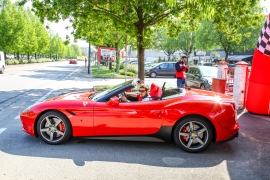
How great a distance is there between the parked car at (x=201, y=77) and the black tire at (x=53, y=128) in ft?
28.4

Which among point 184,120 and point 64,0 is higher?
point 64,0

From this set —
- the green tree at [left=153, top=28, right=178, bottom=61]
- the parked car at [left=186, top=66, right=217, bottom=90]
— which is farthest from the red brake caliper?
the green tree at [left=153, top=28, right=178, bottom=61]

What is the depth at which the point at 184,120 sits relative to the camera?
439cm

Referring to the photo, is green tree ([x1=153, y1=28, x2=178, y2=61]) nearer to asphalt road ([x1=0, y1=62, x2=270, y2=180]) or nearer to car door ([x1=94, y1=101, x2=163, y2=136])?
asphalt road ([x1=0, y1=62, x2=270, y2=180])

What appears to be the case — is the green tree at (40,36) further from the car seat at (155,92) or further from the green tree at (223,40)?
the car seat at (155,92)

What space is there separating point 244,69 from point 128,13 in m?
4.78

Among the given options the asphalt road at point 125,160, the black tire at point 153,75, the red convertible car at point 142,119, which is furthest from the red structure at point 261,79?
the black tire at point 153,75

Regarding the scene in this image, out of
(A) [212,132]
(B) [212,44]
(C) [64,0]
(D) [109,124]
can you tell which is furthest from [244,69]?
(B) [212,44]

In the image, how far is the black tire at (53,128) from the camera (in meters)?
4.62

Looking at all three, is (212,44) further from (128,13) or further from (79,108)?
(79,108)

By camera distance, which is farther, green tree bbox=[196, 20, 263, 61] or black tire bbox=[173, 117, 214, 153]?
green tree bbox=[196, 20, 263, 61]

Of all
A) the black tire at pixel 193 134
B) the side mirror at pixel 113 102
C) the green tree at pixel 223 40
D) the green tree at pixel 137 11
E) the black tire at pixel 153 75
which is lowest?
the black tire at pixel 153 75

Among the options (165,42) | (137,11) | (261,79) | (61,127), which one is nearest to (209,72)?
(137,11)

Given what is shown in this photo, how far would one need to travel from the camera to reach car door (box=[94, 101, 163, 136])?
4418 mm
